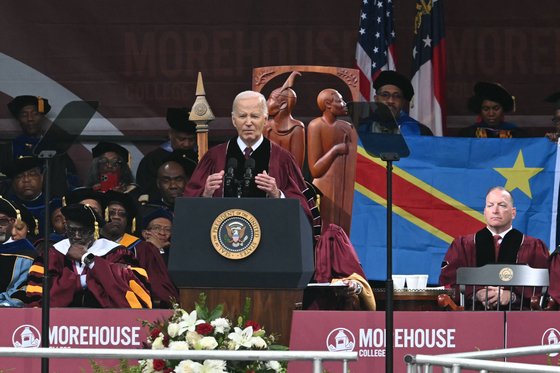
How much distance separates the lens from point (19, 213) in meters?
13.2

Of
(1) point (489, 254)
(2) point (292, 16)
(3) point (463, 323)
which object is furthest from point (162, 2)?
(3) point (463, 323)

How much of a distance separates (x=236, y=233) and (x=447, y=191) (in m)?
4.77

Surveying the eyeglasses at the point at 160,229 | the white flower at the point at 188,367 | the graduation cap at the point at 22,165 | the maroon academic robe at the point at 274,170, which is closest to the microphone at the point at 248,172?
the maroon academic robe at the point at 274,170

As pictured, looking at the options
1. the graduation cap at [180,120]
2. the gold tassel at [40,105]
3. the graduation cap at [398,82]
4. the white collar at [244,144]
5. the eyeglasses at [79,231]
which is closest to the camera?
the white collar at [244,144]

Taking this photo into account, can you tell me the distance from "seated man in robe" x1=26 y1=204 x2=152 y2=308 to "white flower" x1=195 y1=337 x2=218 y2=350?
10.0ft

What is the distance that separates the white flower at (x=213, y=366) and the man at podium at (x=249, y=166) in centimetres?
143

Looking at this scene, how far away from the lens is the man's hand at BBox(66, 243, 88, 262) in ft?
38.3

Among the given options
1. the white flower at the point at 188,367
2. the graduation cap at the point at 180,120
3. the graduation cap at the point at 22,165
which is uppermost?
the graduation cap at the point at 180,120

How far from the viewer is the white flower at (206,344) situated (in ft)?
27.5

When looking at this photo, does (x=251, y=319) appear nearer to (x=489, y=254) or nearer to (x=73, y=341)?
(x=73, y=341)

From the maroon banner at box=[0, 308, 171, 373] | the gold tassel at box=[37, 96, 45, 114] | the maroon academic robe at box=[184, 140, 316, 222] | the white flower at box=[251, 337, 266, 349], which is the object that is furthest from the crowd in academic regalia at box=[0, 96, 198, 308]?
the white flower at box=[251, 337, 266, 349]

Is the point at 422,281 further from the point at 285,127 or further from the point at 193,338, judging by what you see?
the point at 193,338

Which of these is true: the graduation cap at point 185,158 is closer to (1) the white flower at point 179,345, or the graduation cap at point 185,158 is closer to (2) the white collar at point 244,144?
(2) the white collar at point 244,144

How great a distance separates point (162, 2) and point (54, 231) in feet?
10.4
